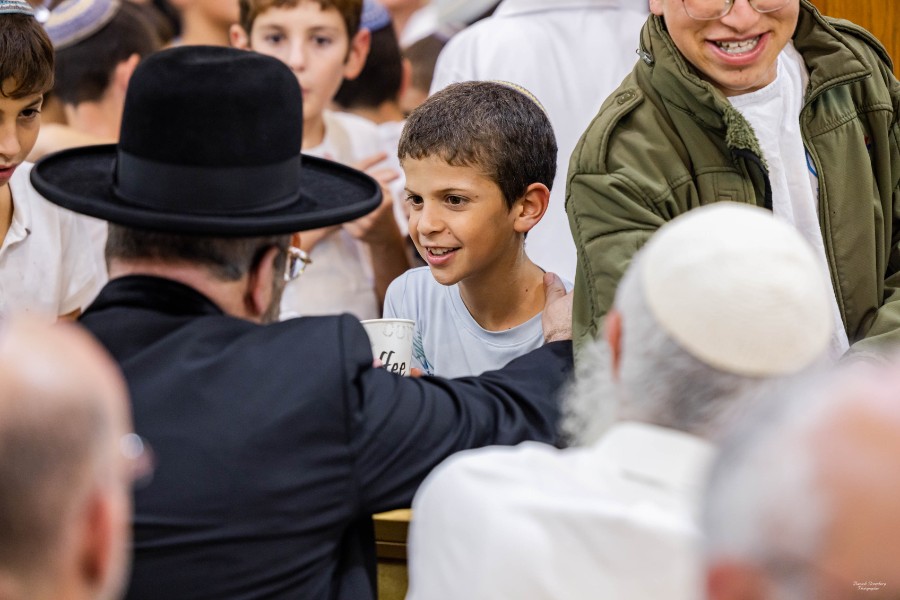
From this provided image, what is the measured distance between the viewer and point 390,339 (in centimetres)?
283

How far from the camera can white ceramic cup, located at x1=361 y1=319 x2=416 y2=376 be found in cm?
282

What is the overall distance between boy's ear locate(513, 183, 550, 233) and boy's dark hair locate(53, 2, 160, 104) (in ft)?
7.29

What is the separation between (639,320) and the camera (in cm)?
169

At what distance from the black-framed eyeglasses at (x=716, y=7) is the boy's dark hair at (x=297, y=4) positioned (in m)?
2.31

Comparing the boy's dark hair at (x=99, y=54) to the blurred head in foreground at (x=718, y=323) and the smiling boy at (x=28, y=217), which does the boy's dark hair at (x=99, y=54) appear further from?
the blurred head in foreground at (x=718, y=323)

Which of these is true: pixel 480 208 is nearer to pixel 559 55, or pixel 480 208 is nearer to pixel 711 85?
pixel 711 85

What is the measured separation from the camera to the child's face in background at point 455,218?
127 inches

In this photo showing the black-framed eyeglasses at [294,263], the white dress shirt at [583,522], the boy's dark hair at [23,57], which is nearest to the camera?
the white dress shirt at [583,522]

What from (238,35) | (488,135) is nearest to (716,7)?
(488,135)

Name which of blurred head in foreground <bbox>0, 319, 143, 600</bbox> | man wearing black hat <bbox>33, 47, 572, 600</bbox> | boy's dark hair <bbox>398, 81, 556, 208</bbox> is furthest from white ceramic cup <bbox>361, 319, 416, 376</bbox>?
blurred head in foreground <bbox>0, 319, 143, 600</bbox>

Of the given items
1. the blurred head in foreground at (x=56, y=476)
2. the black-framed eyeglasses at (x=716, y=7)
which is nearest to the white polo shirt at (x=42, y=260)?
the black-framed eyeglasses at (x=716, y=7)

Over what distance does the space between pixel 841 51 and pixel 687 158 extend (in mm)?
464

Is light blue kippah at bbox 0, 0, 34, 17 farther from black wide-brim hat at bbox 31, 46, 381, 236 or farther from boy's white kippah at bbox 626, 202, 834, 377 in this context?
boy's white kippah at bbox 626, 202, 834, 377

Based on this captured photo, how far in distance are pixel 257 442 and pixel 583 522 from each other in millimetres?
638
